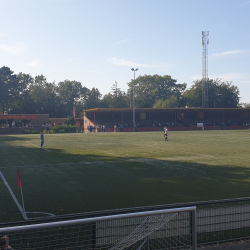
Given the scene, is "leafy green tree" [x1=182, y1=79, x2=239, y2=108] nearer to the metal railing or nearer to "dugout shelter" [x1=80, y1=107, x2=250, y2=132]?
"dugout shelter" [x1=80, y1=107, x2=250, y2=132]

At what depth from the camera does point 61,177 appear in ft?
46.7

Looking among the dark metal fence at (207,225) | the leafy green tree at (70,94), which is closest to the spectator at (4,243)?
the dark metal fence at (207,225)

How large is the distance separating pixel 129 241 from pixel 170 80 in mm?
136936

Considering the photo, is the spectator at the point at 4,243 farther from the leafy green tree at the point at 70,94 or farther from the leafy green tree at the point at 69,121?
the leafy green tree at the point at 70,94

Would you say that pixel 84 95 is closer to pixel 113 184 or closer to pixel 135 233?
pixel 113 184

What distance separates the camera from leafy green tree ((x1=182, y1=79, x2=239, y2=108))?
12100 centimetres

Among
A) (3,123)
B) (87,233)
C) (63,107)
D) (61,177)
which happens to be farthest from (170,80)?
(87,233)

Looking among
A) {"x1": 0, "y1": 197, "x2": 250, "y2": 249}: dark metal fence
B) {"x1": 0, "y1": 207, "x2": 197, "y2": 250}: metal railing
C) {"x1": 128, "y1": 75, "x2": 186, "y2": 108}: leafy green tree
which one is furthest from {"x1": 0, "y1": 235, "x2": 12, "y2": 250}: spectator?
{"x1": 128, "y1": 75, "x2": 186, "y2": 108}: leafy green tree

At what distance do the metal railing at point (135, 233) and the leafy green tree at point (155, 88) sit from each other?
12886 centimetres

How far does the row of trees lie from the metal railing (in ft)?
334

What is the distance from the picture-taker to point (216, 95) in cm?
12181

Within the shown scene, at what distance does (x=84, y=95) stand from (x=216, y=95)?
53.6 meters

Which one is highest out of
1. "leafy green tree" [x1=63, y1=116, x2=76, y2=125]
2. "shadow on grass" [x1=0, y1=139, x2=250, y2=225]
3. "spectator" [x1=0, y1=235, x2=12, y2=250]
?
"leafy green tree" [x1=63, y1=116, x2=76, y2=125]

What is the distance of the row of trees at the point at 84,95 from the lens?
341 ft
